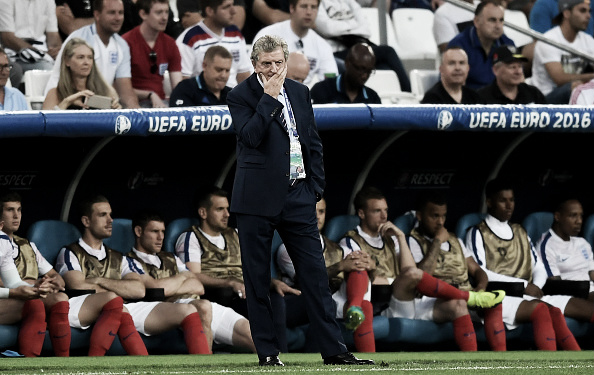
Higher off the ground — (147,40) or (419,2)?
(419,2)

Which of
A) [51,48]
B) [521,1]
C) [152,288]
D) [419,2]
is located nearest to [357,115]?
[152,288]

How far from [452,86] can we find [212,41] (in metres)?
1.93

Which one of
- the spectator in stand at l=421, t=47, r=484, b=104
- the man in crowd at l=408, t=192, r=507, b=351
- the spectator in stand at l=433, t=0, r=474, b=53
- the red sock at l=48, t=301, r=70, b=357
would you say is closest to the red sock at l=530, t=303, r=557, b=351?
the man in crowd at l=408, t=192, r=507, b=351

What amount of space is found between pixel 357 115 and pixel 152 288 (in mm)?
1755

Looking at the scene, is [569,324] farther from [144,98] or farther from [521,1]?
[521,1]

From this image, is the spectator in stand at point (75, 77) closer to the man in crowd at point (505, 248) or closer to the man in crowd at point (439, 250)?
the man in crowd at point (439, 250)

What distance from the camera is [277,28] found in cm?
991

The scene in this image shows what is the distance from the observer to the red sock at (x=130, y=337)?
735 centimetres

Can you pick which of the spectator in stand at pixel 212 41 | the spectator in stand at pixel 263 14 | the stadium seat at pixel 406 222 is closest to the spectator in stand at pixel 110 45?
the spectator in stand at pixel 212 41

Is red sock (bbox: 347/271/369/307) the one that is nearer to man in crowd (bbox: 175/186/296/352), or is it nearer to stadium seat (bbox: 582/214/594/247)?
man in crowd (bbox: 175/186/296/352)

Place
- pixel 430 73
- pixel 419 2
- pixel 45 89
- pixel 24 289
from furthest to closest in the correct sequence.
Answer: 1. pixel 419 2
2. pixel 430 73
3. pixel 45 89
4. pixel 24 289

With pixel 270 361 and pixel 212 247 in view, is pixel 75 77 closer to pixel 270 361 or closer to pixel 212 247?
pixel 212 247

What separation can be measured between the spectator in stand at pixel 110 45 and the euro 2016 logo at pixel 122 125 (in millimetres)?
1523

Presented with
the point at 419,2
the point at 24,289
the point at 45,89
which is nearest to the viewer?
the point at 24,289
